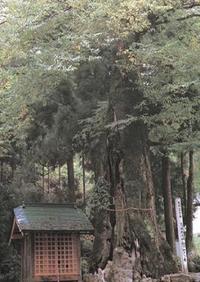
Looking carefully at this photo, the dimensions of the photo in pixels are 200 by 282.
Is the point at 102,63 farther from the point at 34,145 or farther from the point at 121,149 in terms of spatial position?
the point at 34,145

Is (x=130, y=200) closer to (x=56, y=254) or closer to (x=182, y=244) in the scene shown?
(x=182, y=244)

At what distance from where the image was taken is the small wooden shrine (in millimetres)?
11992

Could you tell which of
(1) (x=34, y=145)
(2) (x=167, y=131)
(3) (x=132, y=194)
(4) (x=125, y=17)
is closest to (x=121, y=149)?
(3) (x=132, y=194)

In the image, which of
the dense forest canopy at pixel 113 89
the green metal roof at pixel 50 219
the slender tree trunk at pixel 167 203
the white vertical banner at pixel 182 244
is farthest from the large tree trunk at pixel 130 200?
the slender tree trunk at pixel 167 203

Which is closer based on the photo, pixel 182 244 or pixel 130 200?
pixel 130 200

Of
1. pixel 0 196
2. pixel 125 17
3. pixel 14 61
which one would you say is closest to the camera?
pixel 125 17

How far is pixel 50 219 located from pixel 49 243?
2.13 feet

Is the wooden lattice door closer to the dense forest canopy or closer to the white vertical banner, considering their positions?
the dense forest canopy

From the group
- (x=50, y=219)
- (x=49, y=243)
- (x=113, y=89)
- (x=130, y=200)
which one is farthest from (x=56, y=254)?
(x=113, y=89)

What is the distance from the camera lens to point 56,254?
12.2 meters

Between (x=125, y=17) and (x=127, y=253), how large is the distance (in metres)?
5.98

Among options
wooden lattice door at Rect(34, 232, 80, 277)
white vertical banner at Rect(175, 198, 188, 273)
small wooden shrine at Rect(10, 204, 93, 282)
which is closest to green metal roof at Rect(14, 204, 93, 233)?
small wooden shrine at Rect(10, 204, 93, 282)

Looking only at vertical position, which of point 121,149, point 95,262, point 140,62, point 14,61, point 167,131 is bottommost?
point 95,262

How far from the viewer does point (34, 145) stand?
16594 millimetres
